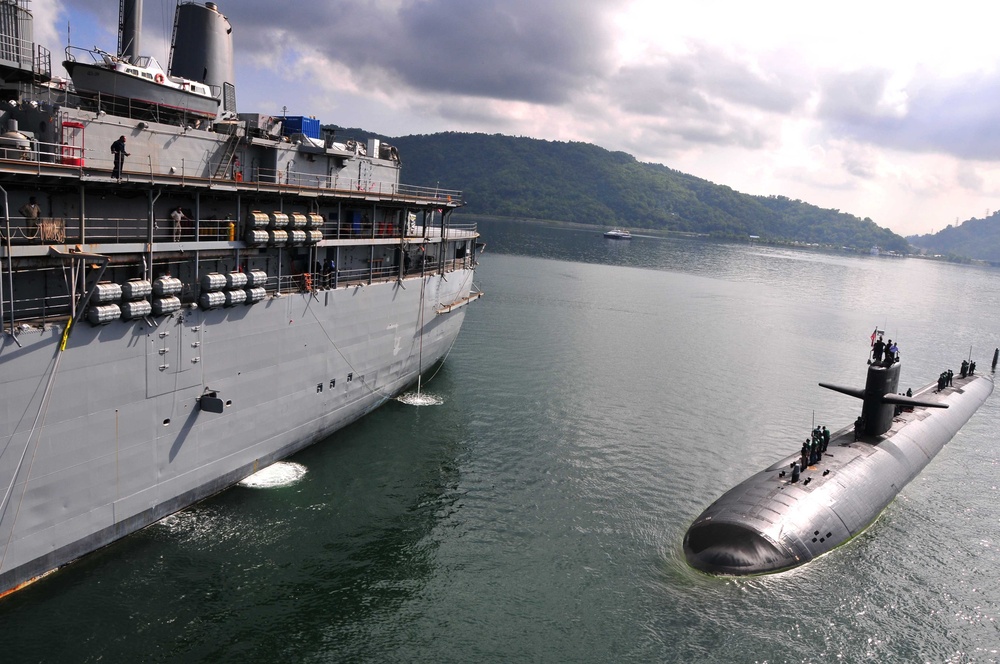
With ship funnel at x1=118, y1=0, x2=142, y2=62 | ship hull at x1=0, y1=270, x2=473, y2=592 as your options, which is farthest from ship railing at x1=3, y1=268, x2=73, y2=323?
ship funnel at x1=118, y1=0, x2=142, y2=62

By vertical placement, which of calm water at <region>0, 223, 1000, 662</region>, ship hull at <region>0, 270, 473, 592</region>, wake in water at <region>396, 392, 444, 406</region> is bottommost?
calm water at <region>0, 223, 1000, 662</region>

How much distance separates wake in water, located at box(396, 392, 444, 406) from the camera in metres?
37.3

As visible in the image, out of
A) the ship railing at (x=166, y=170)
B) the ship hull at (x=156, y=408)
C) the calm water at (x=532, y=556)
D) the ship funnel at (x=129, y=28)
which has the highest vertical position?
the ship funnel at (x=129, y=28)

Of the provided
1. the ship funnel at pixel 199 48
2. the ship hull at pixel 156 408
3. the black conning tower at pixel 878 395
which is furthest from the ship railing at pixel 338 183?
the black conning tower at pixel 878 395

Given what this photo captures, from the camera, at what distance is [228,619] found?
18641 mm

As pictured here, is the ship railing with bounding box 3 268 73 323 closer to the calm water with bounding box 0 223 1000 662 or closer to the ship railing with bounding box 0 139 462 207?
the ship railing with bounding box 0 139 462 207

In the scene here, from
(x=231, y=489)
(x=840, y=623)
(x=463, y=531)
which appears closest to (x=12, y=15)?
(x=231, y=489)

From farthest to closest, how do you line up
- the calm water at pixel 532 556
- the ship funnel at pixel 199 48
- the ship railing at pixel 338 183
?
1. the ship funnel at pixel 199 48
2. the ship railing at pixel 338 183
3. the calm water at pixel 532 556

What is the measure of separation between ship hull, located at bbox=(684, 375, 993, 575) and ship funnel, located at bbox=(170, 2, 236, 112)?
27191 millimetres

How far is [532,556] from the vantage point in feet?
74.6

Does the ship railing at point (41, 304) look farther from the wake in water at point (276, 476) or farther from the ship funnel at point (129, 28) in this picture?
the ship funnel at point (129, 28)

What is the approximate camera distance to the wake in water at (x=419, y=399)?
37.3m

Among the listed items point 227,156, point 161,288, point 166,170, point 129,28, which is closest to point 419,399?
point 227,156

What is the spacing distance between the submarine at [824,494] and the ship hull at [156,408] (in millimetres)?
16450
